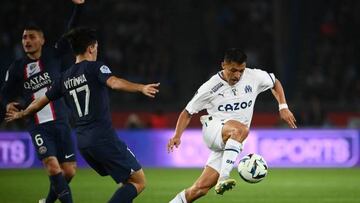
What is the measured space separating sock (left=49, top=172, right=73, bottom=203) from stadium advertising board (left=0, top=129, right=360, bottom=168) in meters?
9.92

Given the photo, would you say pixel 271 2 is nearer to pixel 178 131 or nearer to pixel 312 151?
pixel 312 151

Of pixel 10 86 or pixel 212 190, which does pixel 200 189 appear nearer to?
pixel 10 86

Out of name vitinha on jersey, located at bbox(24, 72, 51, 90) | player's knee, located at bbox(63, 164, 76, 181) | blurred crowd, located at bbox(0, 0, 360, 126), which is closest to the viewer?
name vitinha on jersey, located at bbox(24, 72, 51, 90)

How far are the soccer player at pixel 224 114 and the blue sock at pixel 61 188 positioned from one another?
1.15 metres

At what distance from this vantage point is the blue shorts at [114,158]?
7.77 m

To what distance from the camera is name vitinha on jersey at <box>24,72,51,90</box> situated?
9.48 m

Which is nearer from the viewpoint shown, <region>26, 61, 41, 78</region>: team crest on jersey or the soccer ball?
the soccer ball

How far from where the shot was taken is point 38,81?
9484 mm

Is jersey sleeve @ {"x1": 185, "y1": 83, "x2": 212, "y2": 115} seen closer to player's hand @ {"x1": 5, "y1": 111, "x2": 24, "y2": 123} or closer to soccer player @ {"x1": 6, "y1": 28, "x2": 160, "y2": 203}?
soccer player @ {"x1": 6, "y1": 28, "x2": 160, "y2": 203}

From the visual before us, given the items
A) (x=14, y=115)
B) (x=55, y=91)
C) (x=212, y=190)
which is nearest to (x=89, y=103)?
(x=55, y=91)

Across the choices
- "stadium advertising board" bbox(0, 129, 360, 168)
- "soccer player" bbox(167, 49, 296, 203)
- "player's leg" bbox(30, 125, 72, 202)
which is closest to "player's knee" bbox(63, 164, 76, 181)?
"player's leg" bbox(30, 125, 72, 202)

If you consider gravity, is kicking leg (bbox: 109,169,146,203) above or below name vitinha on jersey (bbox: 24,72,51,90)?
below

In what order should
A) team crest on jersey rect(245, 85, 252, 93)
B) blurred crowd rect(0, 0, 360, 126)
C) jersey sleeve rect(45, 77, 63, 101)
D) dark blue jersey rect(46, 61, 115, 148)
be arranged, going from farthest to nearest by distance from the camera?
blurred crowd rect(0, 0, 360, 126) → team crest on jersey rect(245, 85, 252, 93) → jersey sleeve rect(45, 77, 63, 101) → dark blue jersey rect(46, 61, 115, 148)

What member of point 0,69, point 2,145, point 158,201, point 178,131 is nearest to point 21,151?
point 2,145
